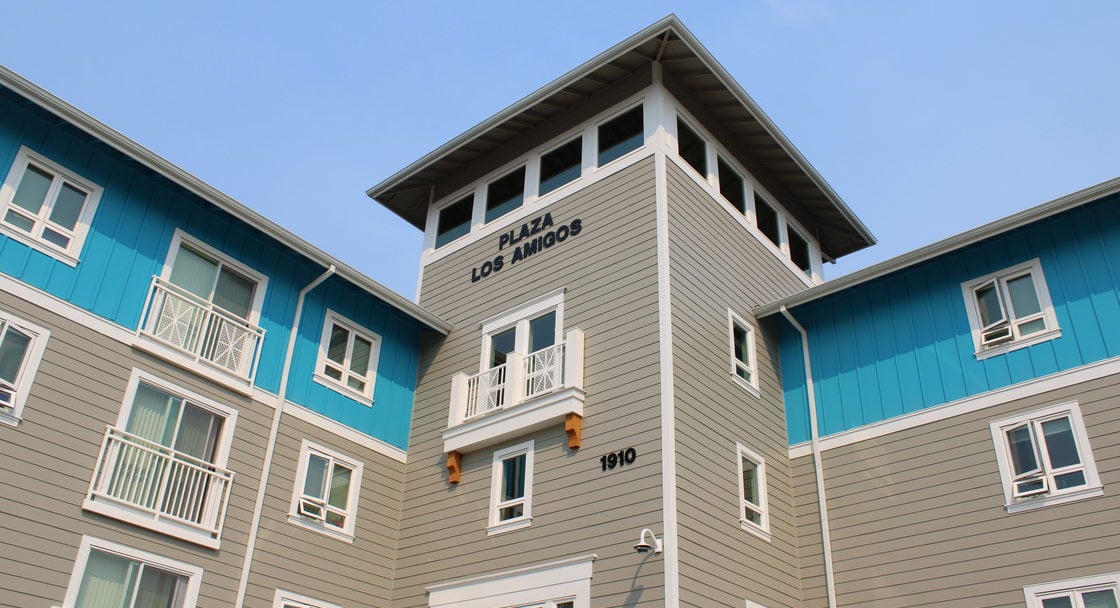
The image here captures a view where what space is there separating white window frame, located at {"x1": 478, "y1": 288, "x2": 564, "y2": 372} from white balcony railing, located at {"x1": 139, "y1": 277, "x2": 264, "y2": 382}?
15.7ft

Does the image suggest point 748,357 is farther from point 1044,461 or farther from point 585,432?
point 1044,461

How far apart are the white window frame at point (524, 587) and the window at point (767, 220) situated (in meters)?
9.98

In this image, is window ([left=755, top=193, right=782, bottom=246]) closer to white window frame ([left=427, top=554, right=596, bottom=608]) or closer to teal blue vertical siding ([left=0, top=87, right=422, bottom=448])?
teal blue vertical siding ([left=0, top=87, right=422, bottom=448])

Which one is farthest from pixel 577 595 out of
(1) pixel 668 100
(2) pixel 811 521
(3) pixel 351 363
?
(1) pixel 668 100

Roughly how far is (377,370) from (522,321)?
3.44m

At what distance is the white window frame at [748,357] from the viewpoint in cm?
1847

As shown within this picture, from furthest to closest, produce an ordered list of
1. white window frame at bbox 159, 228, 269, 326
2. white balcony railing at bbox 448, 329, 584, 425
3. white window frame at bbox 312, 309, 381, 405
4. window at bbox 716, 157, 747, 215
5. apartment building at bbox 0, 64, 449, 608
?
window at bbox 716, 157, 747, 215
white window frame at bbox 312, 309, 381, 405
white balcony railing at bbox 448, 329, 584, 425
white window frame at bbox 159, 228, 269, 326
apartment building at bbox 0, 64, 449, 608

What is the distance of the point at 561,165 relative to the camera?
828 inches

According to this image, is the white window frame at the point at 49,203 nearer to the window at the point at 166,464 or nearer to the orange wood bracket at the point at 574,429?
the window at the point at 166,464

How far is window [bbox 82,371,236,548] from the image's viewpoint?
14.7 m

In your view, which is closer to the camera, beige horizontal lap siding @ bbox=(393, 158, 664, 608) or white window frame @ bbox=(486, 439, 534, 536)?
beige horizontal lap siding @ bbox=(393, 158, 664, 608)

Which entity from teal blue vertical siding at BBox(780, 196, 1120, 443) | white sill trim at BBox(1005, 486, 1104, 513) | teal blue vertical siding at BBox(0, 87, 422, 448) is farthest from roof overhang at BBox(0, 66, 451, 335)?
white sill trim at BBox(1005, 486, 1104, 513)

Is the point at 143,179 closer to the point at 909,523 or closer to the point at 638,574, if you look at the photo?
the point at 638,574

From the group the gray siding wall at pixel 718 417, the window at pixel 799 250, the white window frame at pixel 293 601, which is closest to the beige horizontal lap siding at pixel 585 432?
the gray siding wall at pixel 718 417
